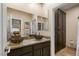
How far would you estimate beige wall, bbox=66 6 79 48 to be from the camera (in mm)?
1510

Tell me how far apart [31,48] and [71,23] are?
0.70m

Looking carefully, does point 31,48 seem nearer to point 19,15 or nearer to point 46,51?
point 46,51

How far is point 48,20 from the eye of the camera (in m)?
1.58

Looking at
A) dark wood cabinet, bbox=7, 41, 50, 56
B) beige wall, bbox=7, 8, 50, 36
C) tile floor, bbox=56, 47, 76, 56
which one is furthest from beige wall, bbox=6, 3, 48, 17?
tile floor, bbox=56, 47, 76, 56

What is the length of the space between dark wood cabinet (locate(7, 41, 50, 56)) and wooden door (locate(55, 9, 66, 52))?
0.49ft

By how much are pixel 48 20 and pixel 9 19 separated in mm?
562

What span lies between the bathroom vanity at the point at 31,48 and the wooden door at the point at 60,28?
150mm

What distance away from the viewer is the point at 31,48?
5.27ft

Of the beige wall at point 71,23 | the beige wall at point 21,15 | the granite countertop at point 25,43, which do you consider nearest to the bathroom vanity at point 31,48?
the granite countertop at point 25,43

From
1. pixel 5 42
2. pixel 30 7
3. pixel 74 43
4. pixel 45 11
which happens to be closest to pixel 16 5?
pixel 30 7

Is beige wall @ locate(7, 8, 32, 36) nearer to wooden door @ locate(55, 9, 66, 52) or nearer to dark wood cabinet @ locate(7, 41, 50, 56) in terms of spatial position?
dark wood cabinet @ locate(7, 41, 50, 56)

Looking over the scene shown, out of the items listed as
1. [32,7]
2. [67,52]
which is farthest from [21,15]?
[67,52]

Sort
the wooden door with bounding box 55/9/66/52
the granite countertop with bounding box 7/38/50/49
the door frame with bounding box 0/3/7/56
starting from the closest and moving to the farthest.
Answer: the door frame with bounding box 0/3/7/56, the granite countertop with bounding box 7/38/50/49, the wooden door with bounding box 55/9/66/52

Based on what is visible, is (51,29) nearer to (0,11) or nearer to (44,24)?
(44,24)
